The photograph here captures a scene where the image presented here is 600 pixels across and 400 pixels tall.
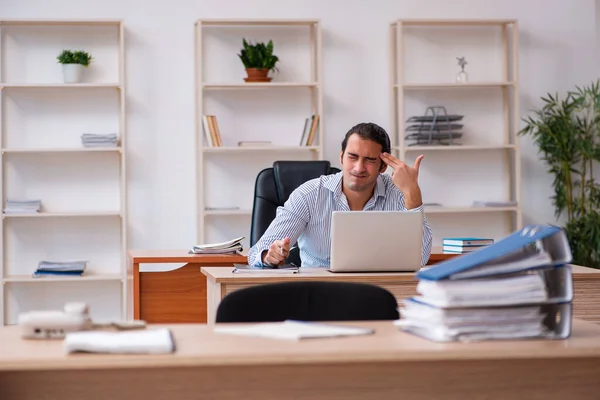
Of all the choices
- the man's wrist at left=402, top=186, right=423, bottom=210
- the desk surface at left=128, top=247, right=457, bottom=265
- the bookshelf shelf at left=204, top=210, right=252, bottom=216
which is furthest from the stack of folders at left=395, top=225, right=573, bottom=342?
the bookshelf shelf at left=204, top=210, right=252, bottom=216

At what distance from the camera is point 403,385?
1613 millimetres

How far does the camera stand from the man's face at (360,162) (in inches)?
137

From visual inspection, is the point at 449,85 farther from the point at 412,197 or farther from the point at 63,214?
the point at 63,214

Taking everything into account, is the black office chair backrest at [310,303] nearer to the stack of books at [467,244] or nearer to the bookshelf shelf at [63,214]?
the stack of books at [467,244]

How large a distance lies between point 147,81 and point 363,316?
3827 mm

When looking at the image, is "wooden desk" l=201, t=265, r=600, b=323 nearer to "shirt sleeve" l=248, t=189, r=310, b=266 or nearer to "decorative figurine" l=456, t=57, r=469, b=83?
"shirt sleeve" l=248, t=189, r=310, b=266

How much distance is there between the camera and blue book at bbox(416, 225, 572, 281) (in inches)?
63.7

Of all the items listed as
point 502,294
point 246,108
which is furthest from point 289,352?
point 246,108

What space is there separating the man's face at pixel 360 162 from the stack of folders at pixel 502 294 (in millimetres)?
1800

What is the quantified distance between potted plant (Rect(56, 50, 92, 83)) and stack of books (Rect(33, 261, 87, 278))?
1.10 m

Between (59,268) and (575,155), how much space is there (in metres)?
3.34

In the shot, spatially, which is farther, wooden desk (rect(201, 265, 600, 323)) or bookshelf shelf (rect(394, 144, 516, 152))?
bookshelf shelf (rect(394, 144, 516, 152))

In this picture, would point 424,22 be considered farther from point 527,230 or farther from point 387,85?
point 527,230

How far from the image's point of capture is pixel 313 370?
1591 mm
